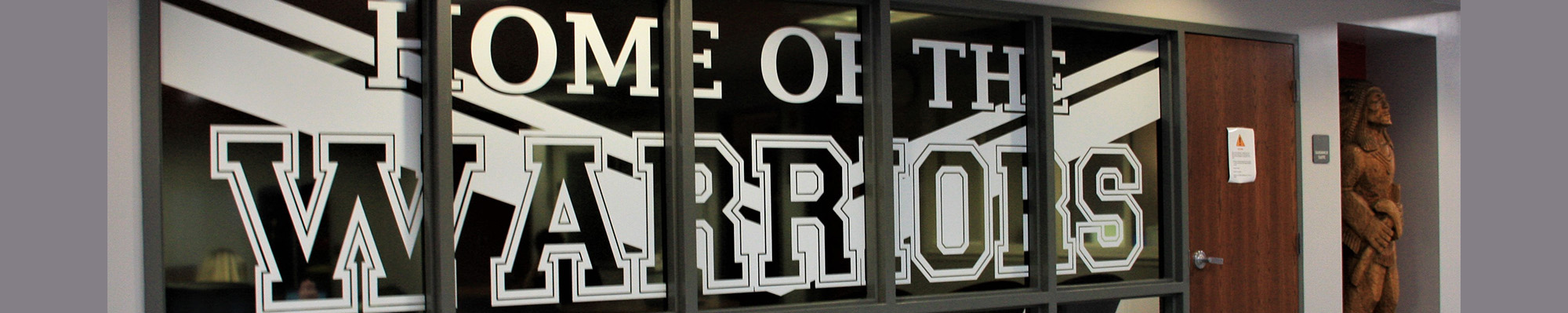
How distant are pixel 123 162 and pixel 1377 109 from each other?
5663mm

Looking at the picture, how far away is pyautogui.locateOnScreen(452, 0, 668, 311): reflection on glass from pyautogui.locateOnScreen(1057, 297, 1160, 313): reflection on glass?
1794 millimetres

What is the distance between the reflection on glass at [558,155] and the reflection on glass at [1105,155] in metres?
1.72

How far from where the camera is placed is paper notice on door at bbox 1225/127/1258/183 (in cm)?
526

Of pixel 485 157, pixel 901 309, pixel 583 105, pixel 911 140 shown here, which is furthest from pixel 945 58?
pixel 485 157

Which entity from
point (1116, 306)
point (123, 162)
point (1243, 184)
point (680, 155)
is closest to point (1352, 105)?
point (1243, 184)

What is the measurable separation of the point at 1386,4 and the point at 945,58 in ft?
8.87

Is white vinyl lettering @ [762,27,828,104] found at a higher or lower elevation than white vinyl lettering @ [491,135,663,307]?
higher

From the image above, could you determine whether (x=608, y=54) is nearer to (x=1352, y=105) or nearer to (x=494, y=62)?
(x=494, y=62)

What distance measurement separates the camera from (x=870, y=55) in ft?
14.2

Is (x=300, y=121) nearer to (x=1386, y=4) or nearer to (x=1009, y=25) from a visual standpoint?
(x=1009, y=25)

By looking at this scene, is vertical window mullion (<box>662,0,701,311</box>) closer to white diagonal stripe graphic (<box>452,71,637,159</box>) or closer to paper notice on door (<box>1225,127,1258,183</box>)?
white diagonal stripe graphic (<box>452,71,637,159</box>)

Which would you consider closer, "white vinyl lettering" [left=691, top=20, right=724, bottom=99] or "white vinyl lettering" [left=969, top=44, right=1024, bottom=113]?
"white vinyl lettering" [left=691, top=20, right=724, bottom=99]

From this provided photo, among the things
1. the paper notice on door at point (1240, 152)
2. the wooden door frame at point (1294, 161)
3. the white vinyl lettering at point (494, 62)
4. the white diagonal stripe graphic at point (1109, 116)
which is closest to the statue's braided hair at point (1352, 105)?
the wooden door frame at point (1294, 161)

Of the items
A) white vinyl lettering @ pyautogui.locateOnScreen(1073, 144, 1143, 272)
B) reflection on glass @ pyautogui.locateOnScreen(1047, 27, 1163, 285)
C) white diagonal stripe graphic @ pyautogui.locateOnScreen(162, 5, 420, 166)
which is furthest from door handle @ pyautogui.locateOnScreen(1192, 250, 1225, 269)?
white diagonal stripe graphic @ pyautogui.locateOnScreen(162, 5, 420, 166)
